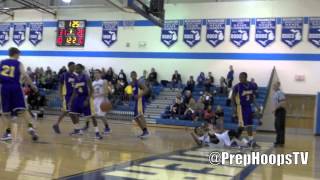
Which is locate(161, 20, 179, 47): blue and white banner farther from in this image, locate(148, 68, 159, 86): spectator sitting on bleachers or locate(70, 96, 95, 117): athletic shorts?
locate(70, 96, 95, 117): athletic shorts

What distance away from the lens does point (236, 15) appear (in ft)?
70.7

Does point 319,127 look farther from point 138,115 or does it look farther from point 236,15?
point 138,115

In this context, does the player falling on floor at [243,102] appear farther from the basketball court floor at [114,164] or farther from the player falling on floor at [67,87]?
the player falling on floor at [67,87]

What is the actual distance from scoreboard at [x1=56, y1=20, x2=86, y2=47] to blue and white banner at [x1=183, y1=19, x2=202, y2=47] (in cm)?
612

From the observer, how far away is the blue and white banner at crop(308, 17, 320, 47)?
65.8 ft

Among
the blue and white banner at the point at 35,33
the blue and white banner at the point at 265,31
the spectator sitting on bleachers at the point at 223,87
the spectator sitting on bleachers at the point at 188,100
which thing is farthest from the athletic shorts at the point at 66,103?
the blue and white banner at the point at 35,33

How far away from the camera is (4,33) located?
2739 centimetres

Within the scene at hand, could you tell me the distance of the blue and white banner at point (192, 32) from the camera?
73.1ft

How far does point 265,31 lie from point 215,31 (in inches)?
97.8

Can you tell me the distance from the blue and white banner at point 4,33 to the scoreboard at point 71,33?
13.1 ft

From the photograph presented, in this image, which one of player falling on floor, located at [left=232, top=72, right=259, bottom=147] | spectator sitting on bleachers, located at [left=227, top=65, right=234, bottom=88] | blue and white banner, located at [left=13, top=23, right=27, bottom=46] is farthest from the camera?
blue and white banner, located at [left=13, top=23, right=27, bottom=46]

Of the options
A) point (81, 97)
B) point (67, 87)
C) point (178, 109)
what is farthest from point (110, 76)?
point (81, 97)

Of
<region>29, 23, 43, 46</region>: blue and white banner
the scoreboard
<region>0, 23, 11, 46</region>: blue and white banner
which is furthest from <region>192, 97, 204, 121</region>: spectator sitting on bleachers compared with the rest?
<region>0, 23, 11, 46</region>: blue and white banner

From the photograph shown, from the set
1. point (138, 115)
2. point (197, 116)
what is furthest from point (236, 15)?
point (138, 115)
